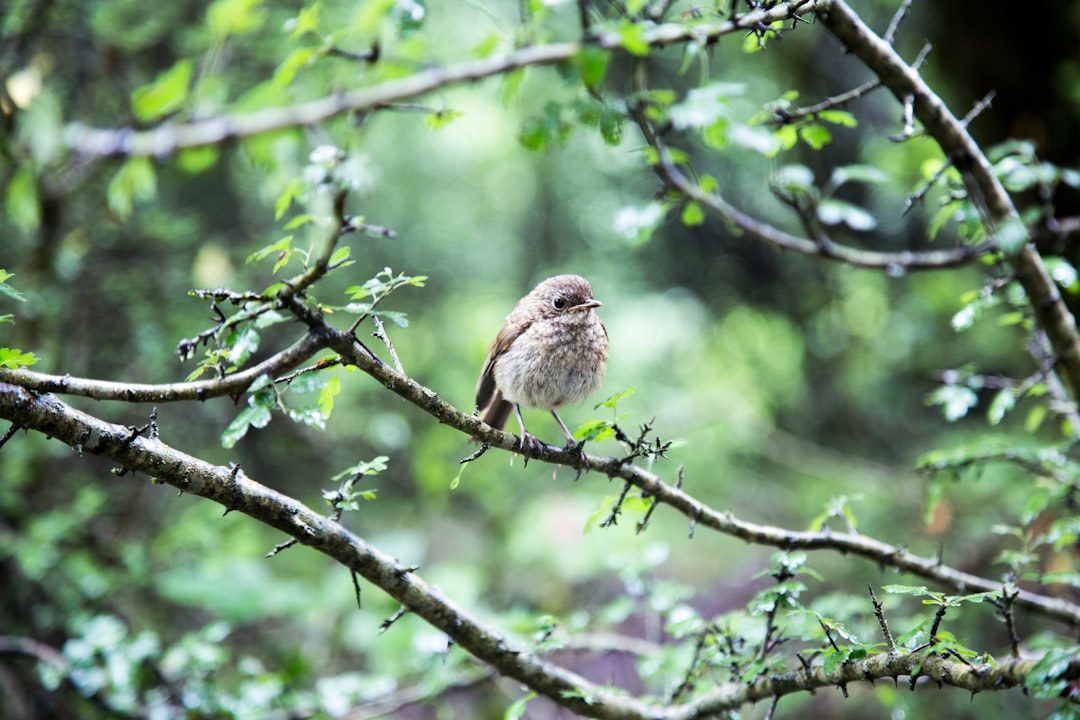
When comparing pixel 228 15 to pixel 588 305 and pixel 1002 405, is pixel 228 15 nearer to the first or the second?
pixel 588 305

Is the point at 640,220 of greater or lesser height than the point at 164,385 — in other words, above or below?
above

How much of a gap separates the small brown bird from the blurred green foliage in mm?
324

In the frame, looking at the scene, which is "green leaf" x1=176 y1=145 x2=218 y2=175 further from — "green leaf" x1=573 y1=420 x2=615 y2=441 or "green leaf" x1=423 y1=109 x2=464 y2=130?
"green leaf" x1=573 y1=420 x2=615 y2=441

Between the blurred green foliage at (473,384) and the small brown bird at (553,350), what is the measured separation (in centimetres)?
32

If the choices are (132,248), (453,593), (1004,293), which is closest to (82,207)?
(132,248)

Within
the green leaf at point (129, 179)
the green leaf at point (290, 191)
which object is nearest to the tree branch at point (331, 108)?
the green leaf at point (129, 179)

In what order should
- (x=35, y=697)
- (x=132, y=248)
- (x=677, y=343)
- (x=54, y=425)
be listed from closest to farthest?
(x=54, y=425), (x=35, y=697), (x=132, y=248), (x=677, y=343)

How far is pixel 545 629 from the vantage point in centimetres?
273

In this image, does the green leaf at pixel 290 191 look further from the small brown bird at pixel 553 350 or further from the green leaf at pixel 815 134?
the green leaf at pixel 815 134

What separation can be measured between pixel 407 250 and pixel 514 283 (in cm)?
115

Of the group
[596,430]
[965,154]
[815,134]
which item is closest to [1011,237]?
[965,154]

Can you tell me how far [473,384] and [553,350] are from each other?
2751mm

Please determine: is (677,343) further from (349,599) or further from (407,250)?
(349,599)

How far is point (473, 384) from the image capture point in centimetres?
619
